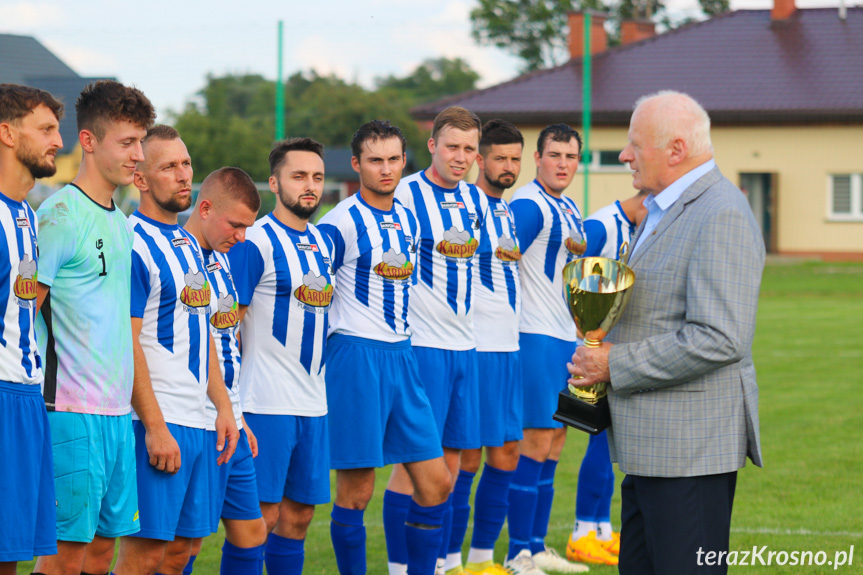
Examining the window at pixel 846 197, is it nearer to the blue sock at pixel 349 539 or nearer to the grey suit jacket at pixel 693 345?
the blue sock at pixel 349 539

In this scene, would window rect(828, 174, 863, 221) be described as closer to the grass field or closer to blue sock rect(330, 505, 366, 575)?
the grass field

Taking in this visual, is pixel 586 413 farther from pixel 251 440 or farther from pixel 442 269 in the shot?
pixel 442 269

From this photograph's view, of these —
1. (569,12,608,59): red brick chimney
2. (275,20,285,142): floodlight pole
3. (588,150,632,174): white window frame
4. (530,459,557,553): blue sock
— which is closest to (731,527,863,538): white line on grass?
(530,459,557,553): blue sock

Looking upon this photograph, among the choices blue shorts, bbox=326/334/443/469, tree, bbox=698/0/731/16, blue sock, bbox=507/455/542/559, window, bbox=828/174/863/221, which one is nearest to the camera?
blue shorts, bbox=326/334/443/469

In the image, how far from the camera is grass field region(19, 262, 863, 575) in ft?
19.7

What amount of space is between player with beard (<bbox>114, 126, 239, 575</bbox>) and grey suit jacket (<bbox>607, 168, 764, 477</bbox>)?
5.20ft

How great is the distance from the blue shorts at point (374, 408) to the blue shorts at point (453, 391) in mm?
267

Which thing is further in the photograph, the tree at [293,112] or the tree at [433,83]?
the tree at [433,83]

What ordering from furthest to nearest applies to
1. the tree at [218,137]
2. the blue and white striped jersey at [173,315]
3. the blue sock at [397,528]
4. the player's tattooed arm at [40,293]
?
the tree at [218,137], the blue sock at [397,528], the blue and white striped jersey at [173,315], the player's tattooed arm at [40,293]

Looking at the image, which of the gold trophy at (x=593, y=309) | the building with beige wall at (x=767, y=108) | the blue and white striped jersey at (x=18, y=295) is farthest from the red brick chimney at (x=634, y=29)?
the blue and white striped jersey at (x=18, y=295)

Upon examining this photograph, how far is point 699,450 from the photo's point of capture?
349cm

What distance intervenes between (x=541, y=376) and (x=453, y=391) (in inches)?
28.8

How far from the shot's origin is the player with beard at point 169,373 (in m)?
3.93

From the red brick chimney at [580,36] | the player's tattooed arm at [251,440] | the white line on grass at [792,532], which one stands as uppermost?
the red brick chimney at [580,36]
